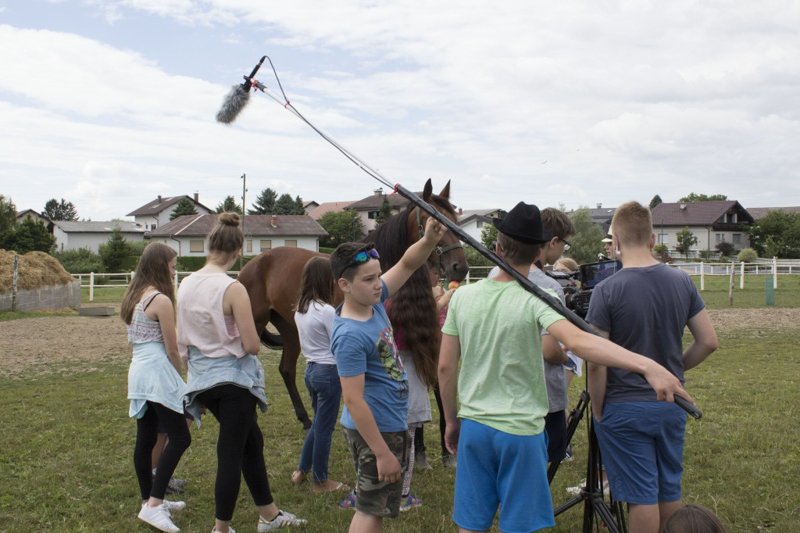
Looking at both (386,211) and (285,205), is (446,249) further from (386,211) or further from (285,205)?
(285,205)

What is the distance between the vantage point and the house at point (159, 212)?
92.2m

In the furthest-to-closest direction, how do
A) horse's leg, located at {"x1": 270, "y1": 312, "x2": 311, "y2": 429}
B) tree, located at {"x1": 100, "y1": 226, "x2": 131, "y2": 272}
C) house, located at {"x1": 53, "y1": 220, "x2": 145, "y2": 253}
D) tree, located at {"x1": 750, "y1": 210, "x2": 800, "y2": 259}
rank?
house, located at {"x1": 53, "y1": 220, "x2": 145, "y2": 253}
tree, located at {"x1": 750, "y1": 210, "x2": 800, "y2": 259}
tree, located at {"x1": 100, "y1": 226, "x2": 131, "y2": 272}
horse's leg, located at {"x1": 270, "y1": 312, "x2": 311, "y2": 429}

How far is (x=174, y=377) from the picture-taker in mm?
4500

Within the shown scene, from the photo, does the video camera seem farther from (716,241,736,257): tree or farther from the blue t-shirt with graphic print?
(716,241,736,257): tree

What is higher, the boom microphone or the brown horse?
the boom microphone

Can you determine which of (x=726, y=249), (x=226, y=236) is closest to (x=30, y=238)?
(x=226, y=236)

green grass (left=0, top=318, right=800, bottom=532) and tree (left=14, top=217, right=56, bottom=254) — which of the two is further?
tree (left=14, top=217, right=56, bottom=254)

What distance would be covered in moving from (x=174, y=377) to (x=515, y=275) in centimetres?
276

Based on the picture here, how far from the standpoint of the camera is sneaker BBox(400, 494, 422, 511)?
464 cm

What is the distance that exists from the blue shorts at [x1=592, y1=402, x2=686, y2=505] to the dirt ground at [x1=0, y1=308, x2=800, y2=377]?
9685 millimetres

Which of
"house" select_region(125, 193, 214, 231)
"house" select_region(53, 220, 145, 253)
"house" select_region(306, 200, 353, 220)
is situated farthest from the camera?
"house" select_region(306, 200, 353, 220)

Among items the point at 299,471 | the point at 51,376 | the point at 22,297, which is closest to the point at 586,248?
the point at 22,297

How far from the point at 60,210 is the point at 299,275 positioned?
415 feet

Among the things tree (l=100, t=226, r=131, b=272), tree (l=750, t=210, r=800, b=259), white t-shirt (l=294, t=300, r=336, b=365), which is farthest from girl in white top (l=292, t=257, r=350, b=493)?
tree (l=750, t=210, r=800, b=259)
